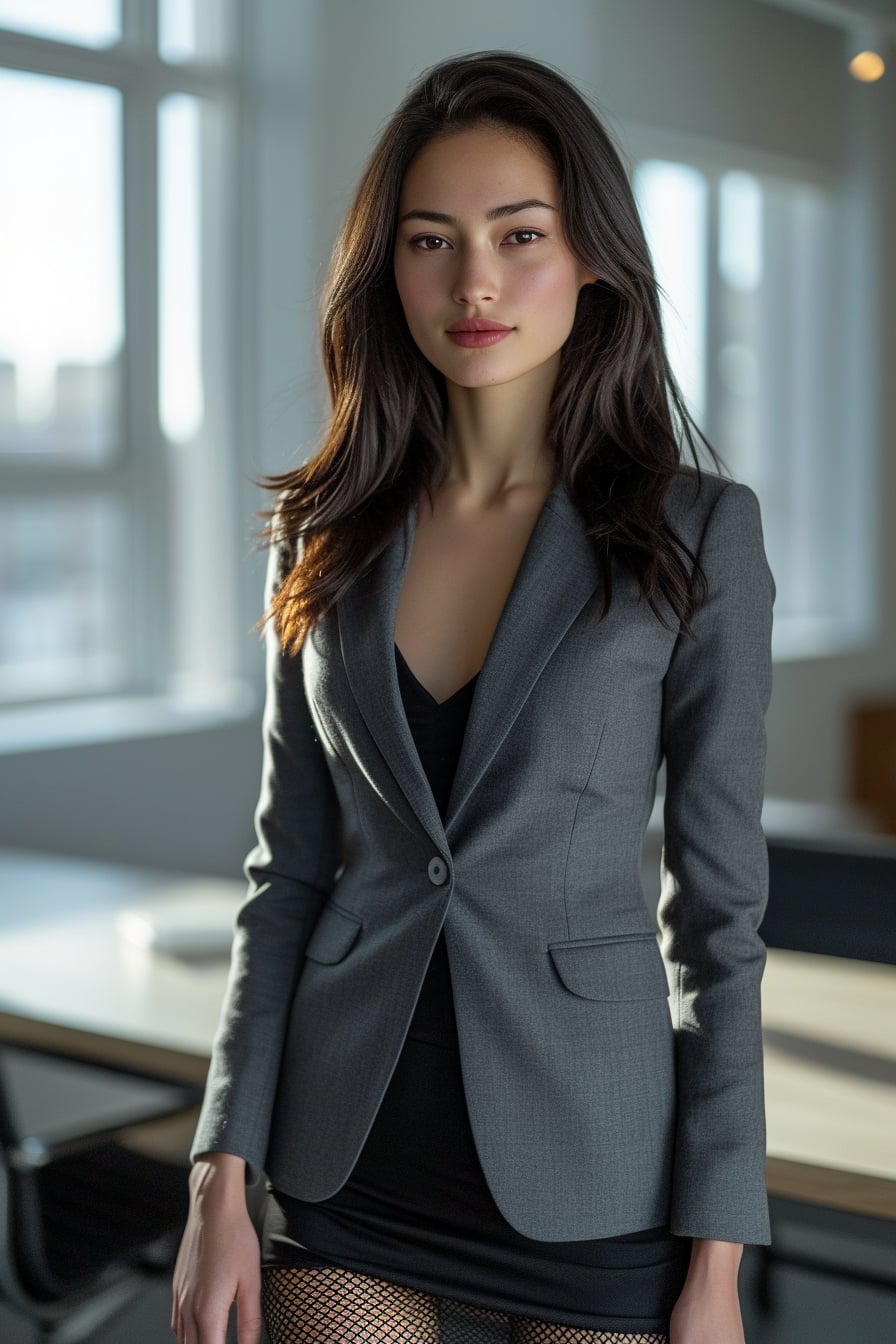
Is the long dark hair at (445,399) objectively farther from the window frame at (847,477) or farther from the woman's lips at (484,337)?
the window frame at (847,477)

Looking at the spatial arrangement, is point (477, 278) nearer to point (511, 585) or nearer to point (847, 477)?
point (511, 585)

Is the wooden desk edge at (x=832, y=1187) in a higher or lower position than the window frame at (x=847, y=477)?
lower

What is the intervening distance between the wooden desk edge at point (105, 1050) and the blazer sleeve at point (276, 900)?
57cm

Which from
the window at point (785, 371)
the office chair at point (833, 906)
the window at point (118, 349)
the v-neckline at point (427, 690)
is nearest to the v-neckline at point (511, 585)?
the v-neckline at point (427, 690)

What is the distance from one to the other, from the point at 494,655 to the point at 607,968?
0.25 m

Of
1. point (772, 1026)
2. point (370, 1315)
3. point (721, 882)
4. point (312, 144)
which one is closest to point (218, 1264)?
point (370, 1315)

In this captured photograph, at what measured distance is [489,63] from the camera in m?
1.25

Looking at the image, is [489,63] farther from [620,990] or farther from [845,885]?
[845,885]

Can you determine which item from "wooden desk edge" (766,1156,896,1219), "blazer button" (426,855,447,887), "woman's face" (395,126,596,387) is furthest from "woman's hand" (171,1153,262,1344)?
"woman's face" (395,126,596,387)

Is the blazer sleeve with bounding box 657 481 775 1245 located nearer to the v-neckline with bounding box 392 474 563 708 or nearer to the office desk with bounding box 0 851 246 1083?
the v-neckline with bounding box 392 474 563 708

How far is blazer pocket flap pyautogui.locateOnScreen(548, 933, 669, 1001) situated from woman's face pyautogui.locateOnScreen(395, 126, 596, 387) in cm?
44

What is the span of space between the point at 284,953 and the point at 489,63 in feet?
2.41

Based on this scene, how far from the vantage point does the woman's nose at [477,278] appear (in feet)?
3.95

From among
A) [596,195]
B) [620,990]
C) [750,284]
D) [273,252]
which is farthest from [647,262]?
[750,284]
